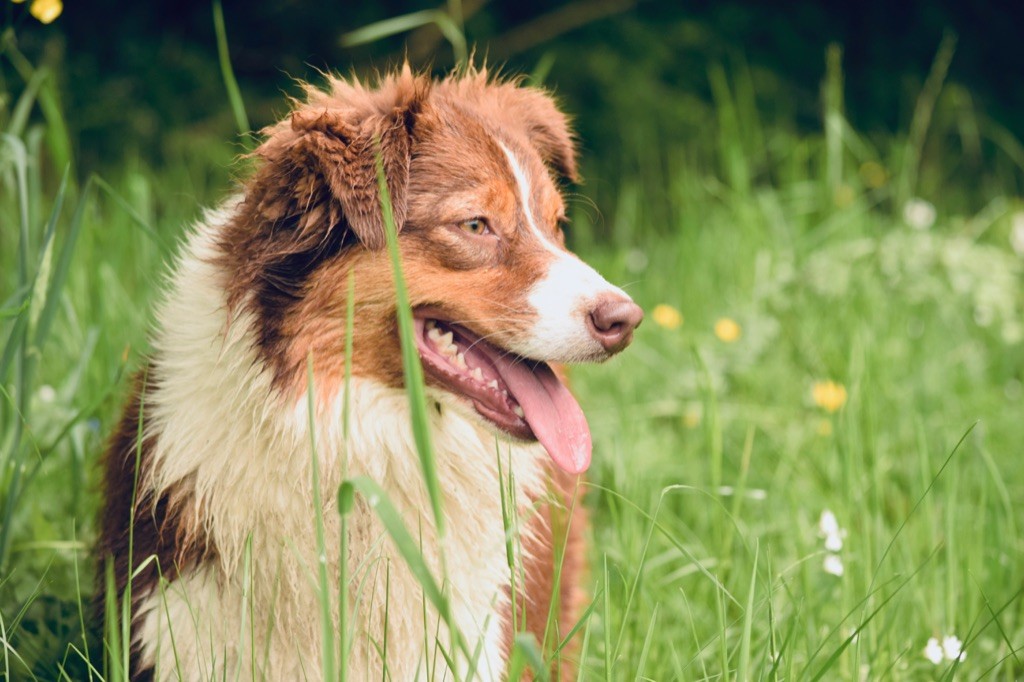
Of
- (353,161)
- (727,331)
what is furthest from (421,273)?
(727,331)

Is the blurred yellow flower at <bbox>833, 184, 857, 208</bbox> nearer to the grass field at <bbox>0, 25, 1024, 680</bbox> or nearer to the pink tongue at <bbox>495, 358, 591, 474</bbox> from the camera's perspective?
the grass field at <bbox>0, 25, 1024, 680</bbox>

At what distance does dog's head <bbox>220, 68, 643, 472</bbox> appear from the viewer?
2426 mm

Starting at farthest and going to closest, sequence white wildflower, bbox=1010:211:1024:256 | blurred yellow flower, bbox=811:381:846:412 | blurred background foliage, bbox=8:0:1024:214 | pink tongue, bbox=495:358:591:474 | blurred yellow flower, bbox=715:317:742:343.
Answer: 1. blurred background foliage, bbox=8:0:1024:214
2. white wildflower, bbox=1010:211:1024:256
3. blurred yellow flower, bbox=715:317:742:343
4. blurred yellow flower, bbox=811:381:846:412
5. pink tongue, bbox=495:358:591:474

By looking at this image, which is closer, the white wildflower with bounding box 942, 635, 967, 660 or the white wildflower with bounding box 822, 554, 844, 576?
the white wildflower with bounding box 942, 635, 967, 660

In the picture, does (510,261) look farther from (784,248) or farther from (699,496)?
(784,248)

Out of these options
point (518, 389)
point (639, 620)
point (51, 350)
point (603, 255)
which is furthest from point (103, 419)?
point (603, 255)

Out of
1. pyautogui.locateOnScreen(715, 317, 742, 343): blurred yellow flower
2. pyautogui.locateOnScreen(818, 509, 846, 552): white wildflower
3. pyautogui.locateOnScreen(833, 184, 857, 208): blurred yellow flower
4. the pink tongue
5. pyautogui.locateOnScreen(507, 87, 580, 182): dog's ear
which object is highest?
pyautogui.locateOnScreen(833, 184, 857, 208): blurred yellow flower

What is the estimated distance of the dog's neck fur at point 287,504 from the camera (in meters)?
2.44

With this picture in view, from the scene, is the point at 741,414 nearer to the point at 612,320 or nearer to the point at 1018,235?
the point at 612,320

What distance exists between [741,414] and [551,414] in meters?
1.89

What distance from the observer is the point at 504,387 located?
253 cm

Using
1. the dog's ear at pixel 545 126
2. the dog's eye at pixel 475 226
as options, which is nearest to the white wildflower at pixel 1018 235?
the dog's ear at pixel 545 126

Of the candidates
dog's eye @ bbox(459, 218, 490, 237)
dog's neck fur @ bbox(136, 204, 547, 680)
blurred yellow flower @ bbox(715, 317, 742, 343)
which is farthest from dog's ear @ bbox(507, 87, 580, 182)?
blurred yellow flower @ bbox(715, 317, 742, 343)

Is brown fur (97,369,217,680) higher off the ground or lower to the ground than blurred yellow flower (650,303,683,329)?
lower
